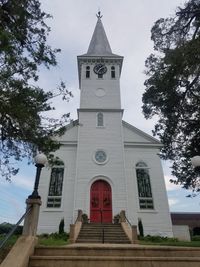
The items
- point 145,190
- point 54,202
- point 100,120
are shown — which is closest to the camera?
point 54,202

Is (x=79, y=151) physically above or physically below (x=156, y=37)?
below

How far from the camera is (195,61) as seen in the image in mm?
9180

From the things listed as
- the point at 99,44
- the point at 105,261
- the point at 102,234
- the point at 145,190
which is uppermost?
the point at 99,44

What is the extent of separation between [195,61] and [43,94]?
5.80 meters

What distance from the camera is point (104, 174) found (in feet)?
58.0

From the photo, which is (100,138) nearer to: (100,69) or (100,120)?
(100,120)

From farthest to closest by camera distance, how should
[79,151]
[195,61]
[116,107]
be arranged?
[116,107]
[79,151]
[195,61]

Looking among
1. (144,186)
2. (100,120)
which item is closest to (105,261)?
(144,186)

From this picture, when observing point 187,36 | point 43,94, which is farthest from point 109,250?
point 187,36

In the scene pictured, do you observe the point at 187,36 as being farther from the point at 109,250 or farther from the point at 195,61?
the point at 109,250

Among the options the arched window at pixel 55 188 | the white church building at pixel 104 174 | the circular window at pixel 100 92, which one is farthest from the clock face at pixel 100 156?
the circular window at pixel 100 92

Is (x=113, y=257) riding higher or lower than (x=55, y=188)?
lower

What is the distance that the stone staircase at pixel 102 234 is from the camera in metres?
11.9

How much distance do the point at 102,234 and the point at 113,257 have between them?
27.1 feet
